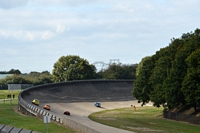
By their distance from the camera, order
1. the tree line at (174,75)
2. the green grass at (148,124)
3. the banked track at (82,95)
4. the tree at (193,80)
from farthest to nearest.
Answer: the banked track at (82,95) < the tree line at (174,75) < the tree at (193,80) < the green grass at (148,124)

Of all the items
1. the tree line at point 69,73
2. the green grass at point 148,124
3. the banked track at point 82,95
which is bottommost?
the green grass at point 148,124

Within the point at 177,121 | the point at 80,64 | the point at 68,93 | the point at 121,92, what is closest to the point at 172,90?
the point at 177,121

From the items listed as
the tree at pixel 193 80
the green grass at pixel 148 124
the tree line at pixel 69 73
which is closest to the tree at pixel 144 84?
the green grass at pixel 148 124

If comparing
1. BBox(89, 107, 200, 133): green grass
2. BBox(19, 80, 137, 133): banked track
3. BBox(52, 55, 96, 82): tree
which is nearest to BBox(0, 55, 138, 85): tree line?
BBox(52, 55, 96, 82): tree

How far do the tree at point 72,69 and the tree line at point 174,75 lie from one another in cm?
8688

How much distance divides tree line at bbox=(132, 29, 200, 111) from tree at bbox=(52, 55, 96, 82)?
86.9m

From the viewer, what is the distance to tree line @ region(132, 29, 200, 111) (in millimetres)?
55312

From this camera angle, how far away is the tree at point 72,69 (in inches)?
6363

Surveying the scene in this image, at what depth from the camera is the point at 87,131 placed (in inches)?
1350

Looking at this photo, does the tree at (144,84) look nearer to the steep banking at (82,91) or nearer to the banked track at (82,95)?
the banked track at (82,95)

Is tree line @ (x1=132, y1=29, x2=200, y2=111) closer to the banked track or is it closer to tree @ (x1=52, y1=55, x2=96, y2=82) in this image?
the banked track

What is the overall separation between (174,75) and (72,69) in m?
106

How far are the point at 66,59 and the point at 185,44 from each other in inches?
4432

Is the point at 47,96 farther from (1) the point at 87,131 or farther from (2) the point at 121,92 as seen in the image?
(1) the point at 87,131
